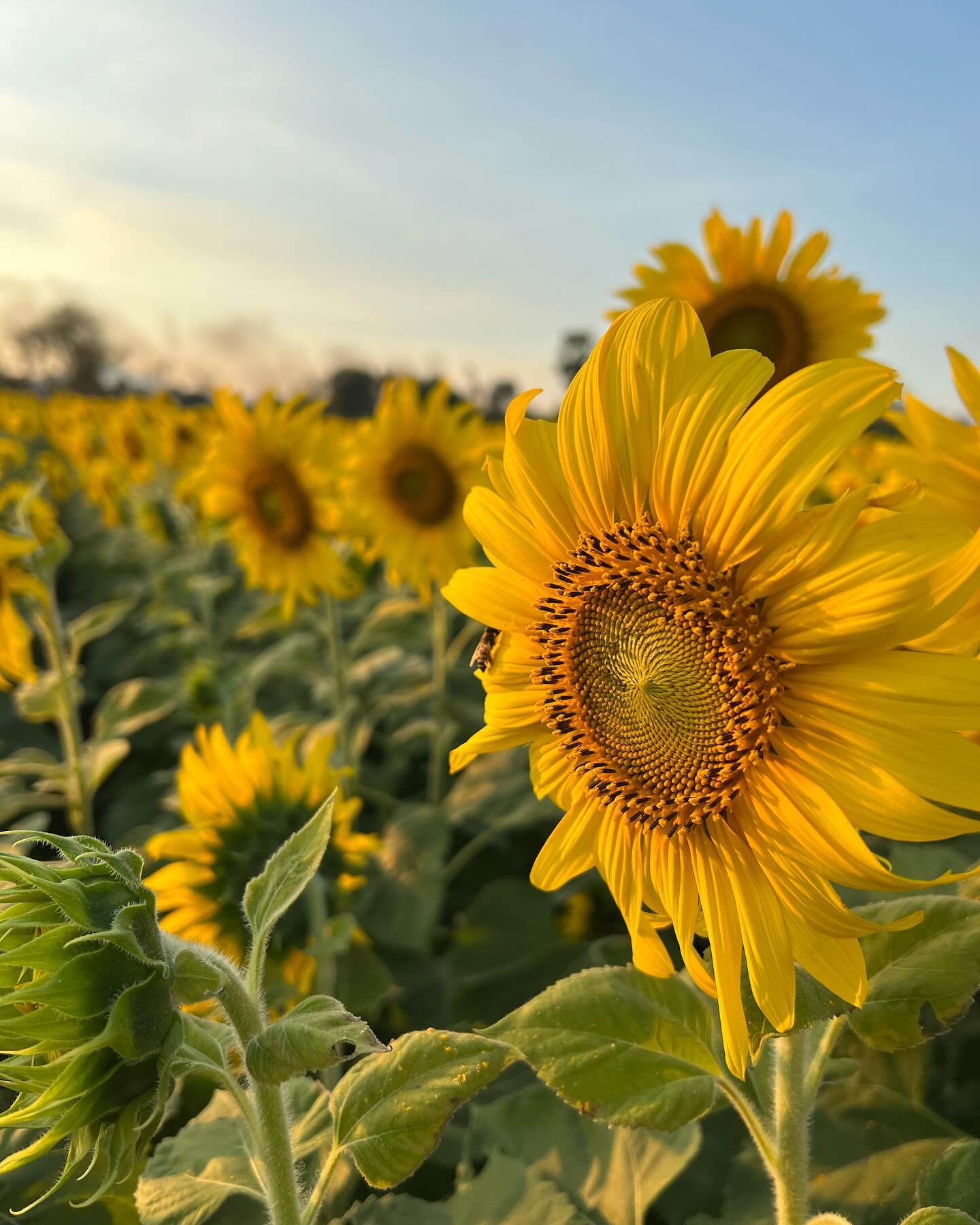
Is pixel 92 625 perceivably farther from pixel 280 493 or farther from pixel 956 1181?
pixel 956 1181

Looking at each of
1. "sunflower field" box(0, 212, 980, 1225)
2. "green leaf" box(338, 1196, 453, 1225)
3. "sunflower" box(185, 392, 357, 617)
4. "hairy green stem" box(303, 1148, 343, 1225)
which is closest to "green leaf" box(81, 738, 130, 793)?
"sunflower" box(185, 392, 357, 617)

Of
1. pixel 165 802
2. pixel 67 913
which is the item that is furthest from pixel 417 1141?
pixel 165 802

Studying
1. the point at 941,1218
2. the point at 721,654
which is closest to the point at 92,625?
the point at 721,654

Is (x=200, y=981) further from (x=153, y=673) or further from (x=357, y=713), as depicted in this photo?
(x=153, y=673)

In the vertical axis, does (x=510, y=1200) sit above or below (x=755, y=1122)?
below

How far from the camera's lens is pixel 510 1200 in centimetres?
145

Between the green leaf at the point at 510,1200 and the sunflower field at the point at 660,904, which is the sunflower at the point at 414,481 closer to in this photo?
the sunflower field at the point at 660,904

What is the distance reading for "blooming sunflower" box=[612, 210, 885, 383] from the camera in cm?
Result: 256

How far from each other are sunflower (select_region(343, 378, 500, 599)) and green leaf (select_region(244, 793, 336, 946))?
114 inches

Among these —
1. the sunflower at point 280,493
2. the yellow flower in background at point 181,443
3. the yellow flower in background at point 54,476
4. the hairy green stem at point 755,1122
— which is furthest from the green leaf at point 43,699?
the yellow flower in background at point 54,476

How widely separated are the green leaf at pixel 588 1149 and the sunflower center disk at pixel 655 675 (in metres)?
0.63

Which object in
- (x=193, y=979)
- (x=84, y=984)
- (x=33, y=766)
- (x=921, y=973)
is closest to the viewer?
(x=84, y=984)

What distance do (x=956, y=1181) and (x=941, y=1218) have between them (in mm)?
266

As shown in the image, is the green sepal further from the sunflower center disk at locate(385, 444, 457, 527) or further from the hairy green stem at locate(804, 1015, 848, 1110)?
the sunflower center disk at locate(385, 444, 457, 527)
